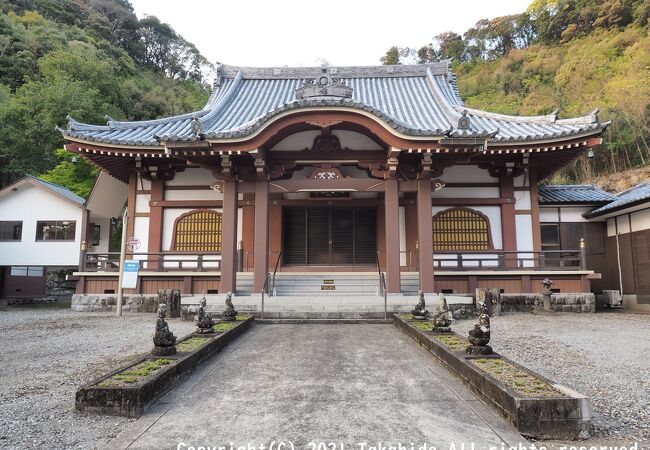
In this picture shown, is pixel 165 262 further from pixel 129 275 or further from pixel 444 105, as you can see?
pixel 444 105

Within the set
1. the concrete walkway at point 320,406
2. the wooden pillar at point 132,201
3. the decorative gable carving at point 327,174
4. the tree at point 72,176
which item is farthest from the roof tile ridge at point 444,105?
the tree at point 72,176

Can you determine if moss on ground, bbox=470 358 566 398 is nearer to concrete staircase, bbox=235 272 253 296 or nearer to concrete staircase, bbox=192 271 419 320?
concrete staircase, bbox=192 271 419 320

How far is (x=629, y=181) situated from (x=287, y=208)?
942 inches

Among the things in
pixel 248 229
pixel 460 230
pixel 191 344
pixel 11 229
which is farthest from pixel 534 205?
pixel 11 229

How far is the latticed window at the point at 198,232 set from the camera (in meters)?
13.4

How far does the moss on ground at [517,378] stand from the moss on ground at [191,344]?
3782mm

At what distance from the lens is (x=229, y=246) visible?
11.1 meters

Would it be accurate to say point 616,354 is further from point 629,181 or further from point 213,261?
point 629,181

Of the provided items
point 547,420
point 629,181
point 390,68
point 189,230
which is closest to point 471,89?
point 629,181

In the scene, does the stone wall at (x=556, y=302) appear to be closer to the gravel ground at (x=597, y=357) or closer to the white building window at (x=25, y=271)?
the gravel ground at (x=597, y=357)

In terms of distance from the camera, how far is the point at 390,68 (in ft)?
60.5

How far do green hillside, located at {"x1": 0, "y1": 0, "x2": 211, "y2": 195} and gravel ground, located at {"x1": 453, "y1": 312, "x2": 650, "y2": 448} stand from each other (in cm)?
2275

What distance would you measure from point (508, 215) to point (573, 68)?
33251 millimetres

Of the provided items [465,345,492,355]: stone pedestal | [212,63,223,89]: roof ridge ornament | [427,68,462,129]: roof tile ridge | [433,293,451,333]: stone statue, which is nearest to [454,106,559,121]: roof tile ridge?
[427,68,462,129]: roof tile ridge
